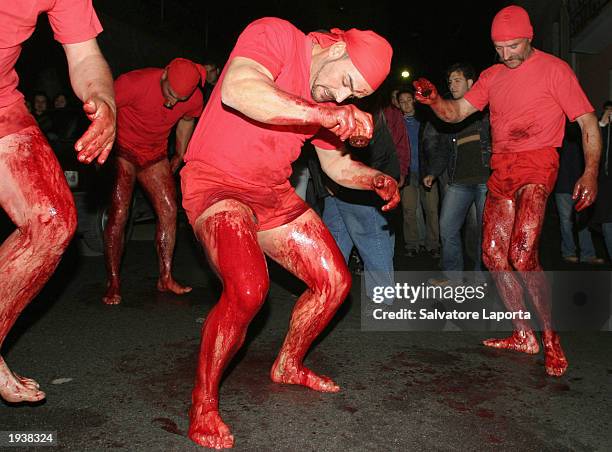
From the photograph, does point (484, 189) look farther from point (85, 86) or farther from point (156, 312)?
point (85, 86)

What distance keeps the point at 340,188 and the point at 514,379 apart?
2141 mm

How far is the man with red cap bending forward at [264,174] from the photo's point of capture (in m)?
2.44

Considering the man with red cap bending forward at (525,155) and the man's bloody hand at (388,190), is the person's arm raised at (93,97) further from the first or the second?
the man with red cap bending forward at (525,155)

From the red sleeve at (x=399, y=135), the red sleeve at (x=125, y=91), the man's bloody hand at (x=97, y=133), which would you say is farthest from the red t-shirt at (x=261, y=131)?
the red sleeve at (x=399, y=135)

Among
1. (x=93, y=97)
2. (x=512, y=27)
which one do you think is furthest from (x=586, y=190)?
(x=93, y=97)

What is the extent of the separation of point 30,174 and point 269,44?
1.08 m

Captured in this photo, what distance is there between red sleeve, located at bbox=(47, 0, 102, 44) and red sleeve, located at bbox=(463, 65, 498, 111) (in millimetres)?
2551

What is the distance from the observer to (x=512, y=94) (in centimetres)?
392

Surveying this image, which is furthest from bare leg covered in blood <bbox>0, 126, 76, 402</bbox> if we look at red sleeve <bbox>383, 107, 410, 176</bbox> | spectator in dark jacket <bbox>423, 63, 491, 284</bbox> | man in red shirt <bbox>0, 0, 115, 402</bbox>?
red sleeve <bbox>383, 107, 410, 176</bbox>

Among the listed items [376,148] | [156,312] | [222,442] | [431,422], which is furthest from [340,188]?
[222,442]

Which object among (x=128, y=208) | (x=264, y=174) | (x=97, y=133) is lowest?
(x=128, y=208)

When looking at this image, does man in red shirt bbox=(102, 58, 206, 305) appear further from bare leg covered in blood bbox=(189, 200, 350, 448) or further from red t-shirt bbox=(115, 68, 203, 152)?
bare leg covered in blood bbox=(189, 200, 350, 448)

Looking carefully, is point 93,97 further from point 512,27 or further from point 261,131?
point 512,27

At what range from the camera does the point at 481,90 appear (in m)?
4.15
